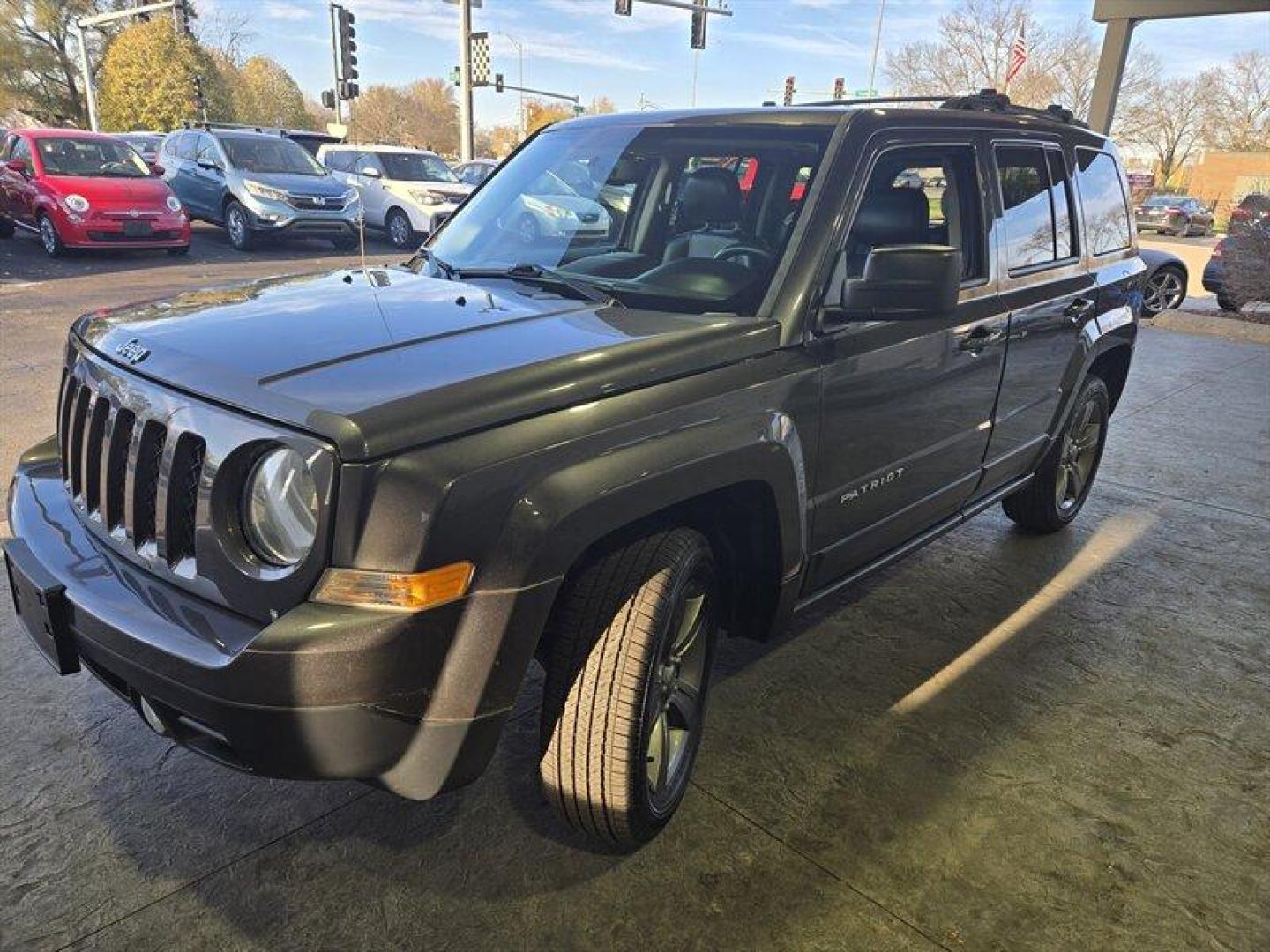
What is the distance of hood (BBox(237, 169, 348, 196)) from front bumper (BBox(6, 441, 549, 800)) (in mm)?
13069

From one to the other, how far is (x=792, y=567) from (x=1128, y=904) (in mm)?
1166

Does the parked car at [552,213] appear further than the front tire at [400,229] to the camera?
No

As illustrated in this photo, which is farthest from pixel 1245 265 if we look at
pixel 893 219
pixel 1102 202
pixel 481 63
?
pixel 481 63

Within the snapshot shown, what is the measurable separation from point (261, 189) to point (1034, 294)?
42.1 ft

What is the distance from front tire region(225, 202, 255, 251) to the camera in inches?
543

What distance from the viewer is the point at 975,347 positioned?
323 centimetres

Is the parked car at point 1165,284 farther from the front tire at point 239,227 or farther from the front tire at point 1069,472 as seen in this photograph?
the front tire at point 239,227

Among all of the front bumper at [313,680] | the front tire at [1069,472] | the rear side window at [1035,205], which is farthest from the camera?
the front tire at [1069,472]

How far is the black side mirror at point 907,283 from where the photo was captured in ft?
8.02

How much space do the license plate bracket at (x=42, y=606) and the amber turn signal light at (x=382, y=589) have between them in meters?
0.74

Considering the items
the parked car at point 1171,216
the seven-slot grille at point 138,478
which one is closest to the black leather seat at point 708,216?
the seven-slot grille at point 138,478

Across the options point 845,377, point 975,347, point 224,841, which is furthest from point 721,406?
point 224,841

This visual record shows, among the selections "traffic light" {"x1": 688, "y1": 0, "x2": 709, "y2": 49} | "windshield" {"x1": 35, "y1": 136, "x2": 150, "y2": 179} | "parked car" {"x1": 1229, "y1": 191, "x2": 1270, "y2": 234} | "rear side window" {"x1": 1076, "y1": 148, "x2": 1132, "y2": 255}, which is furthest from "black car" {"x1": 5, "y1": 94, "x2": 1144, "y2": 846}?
"traffic light" {"x1": 688, "y1": 0, "x2": 709, "y2": 49}

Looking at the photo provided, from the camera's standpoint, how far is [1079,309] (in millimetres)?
4008
